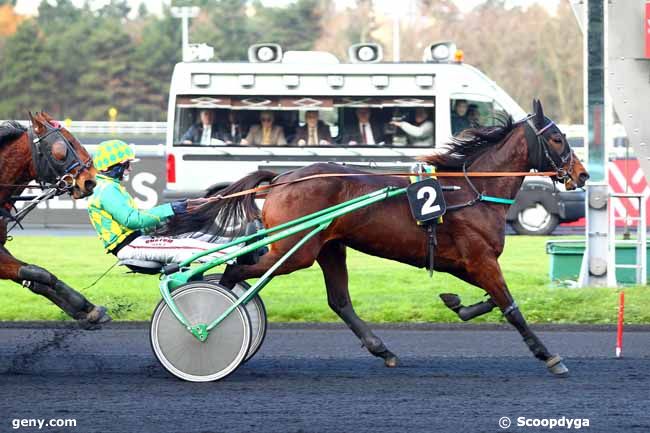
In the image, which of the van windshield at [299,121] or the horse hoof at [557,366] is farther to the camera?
the van windshield at [299,121]

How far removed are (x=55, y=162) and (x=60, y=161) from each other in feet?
0.14

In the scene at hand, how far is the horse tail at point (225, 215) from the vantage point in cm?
795

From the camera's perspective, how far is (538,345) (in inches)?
296

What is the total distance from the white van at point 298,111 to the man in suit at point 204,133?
14mm

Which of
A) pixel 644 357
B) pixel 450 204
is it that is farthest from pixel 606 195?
pixel 450 204

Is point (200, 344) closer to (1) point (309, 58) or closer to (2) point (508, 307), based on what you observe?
(2) point (508, 307)

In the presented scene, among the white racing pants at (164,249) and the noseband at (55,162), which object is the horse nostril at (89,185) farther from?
the white racing pants at (164,249)

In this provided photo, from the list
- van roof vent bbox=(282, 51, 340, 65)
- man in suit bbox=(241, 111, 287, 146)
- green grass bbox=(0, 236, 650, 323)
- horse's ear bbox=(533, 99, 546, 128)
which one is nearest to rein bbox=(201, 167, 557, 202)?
horse's ear bbox=(533, 99, 546, 128)

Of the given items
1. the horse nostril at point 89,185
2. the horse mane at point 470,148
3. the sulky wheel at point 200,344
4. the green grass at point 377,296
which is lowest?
the green grass at point 377,296

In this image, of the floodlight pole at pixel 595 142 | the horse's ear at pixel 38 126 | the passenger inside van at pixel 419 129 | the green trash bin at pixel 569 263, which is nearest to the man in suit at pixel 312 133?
the passenger inside van at pixel 419 129

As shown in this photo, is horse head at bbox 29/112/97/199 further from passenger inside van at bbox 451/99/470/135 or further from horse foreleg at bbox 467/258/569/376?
passenger inside van at bbox 451/99/470/135

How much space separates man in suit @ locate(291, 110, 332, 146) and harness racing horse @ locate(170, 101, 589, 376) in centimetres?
884

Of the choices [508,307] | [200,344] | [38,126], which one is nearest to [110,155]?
[38,126]

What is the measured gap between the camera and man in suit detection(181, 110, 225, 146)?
16984 millimetres
